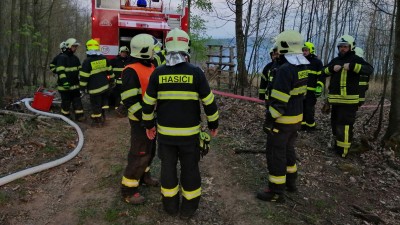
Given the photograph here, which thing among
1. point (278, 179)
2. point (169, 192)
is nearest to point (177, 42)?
point (169, 192)

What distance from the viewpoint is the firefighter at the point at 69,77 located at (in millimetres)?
8047

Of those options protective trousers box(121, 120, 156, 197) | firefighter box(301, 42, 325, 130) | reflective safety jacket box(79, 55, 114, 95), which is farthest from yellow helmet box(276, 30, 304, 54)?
reflective safety jacket box(79, 55, 114, 95)

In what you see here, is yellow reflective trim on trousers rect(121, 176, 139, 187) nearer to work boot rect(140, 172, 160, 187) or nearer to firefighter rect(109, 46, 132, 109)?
work boot rect(140, 172, 160, 187)

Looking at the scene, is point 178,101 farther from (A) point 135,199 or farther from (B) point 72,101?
(B) point 72,101

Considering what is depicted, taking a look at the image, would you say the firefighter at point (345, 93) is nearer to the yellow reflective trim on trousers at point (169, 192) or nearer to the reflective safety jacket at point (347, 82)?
the reflective safety jacket at point (347, 82)

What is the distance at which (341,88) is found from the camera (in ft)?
20.1

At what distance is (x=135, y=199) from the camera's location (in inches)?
167

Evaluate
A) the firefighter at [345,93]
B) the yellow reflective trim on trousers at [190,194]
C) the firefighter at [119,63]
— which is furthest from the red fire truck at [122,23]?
the yellow reflective trim on trousers at [190,194]

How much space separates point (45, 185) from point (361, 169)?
16.0ft

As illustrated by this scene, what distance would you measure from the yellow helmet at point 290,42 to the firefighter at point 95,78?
4605mm

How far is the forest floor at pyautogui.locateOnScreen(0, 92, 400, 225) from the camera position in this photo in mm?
4082

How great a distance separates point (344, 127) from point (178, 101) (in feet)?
12.1

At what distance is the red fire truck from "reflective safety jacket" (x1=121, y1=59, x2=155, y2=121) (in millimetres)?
5369

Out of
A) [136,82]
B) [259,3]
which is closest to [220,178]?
[136,82]
